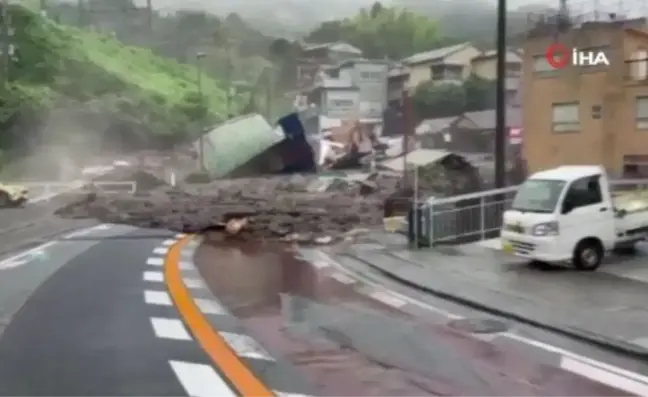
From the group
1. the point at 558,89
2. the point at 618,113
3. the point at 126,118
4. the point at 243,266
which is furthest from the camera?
the point at 126,118

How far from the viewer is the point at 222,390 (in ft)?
16.6

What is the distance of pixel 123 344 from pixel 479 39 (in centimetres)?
1337

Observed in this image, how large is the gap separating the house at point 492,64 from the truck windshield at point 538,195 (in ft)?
13.2

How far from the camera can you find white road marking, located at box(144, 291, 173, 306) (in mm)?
8523

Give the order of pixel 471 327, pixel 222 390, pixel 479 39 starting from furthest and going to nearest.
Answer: pixel 479 39 < pixel 471 327 < pixel 222 390

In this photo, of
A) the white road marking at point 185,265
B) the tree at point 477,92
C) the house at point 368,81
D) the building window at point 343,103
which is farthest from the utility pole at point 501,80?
the white road marking at point 185,265

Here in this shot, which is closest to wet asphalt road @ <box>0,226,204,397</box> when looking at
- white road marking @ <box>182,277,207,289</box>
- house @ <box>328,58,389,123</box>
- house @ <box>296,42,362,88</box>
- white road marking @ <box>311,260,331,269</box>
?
white road marking @ <box>182,277,207,289</box>

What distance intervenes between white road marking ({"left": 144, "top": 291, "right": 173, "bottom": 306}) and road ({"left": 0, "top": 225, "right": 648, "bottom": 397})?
0.05 feet

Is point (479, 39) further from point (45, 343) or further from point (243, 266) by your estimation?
point (45, 343)

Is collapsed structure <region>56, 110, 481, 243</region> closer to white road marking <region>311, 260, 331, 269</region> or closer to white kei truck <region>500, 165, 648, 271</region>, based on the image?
white road marking <region>311, 260, 331, 269</region>

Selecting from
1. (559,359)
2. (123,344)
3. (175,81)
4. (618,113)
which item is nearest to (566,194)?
(618,113)

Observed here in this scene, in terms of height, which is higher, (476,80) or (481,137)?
(476,80)

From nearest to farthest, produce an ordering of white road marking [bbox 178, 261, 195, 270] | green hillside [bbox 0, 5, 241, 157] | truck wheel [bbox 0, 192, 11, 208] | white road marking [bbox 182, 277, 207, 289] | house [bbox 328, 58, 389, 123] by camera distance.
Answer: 1. white road marking [bbox 182, 277, 207, 289]
2. white road marking [bbox 178, 261, 195, 270]
3. house [bbox 328, 58, 389, 123]
4. truck wheel [bbox 0, 192, 11, 208]
5. green hillside [bbox 0, 5, 241, 157]

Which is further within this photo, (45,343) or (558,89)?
(558,89)
